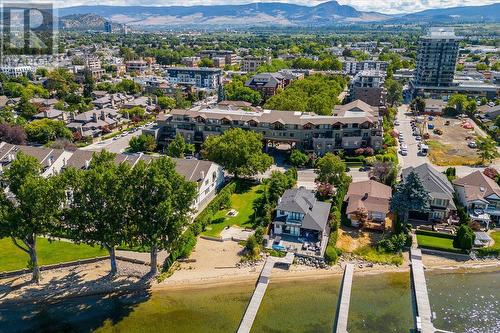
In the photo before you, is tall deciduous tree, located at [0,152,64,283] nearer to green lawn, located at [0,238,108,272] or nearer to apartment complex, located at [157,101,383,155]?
green lawn, located at [0,238,108,272]

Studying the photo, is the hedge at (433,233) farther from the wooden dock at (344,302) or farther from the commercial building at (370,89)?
the commercial building at (370,89)

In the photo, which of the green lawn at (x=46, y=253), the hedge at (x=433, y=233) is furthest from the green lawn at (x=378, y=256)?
the green lawn at (x=46, y=253)

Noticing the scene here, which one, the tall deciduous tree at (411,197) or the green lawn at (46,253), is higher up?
the tall deciduous tree at (411,197)

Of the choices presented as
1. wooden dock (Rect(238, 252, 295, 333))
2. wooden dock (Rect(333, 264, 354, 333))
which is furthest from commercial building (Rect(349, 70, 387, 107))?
wooden dock (Rect(238, 252, 295, 333))

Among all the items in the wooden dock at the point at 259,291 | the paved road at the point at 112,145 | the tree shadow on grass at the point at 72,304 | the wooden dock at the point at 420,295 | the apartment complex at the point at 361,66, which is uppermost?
the apartment complex at the point at 361,66

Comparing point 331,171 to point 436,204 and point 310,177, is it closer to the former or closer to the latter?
point 310,177

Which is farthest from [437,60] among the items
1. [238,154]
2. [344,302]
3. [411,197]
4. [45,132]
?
[45,132]
